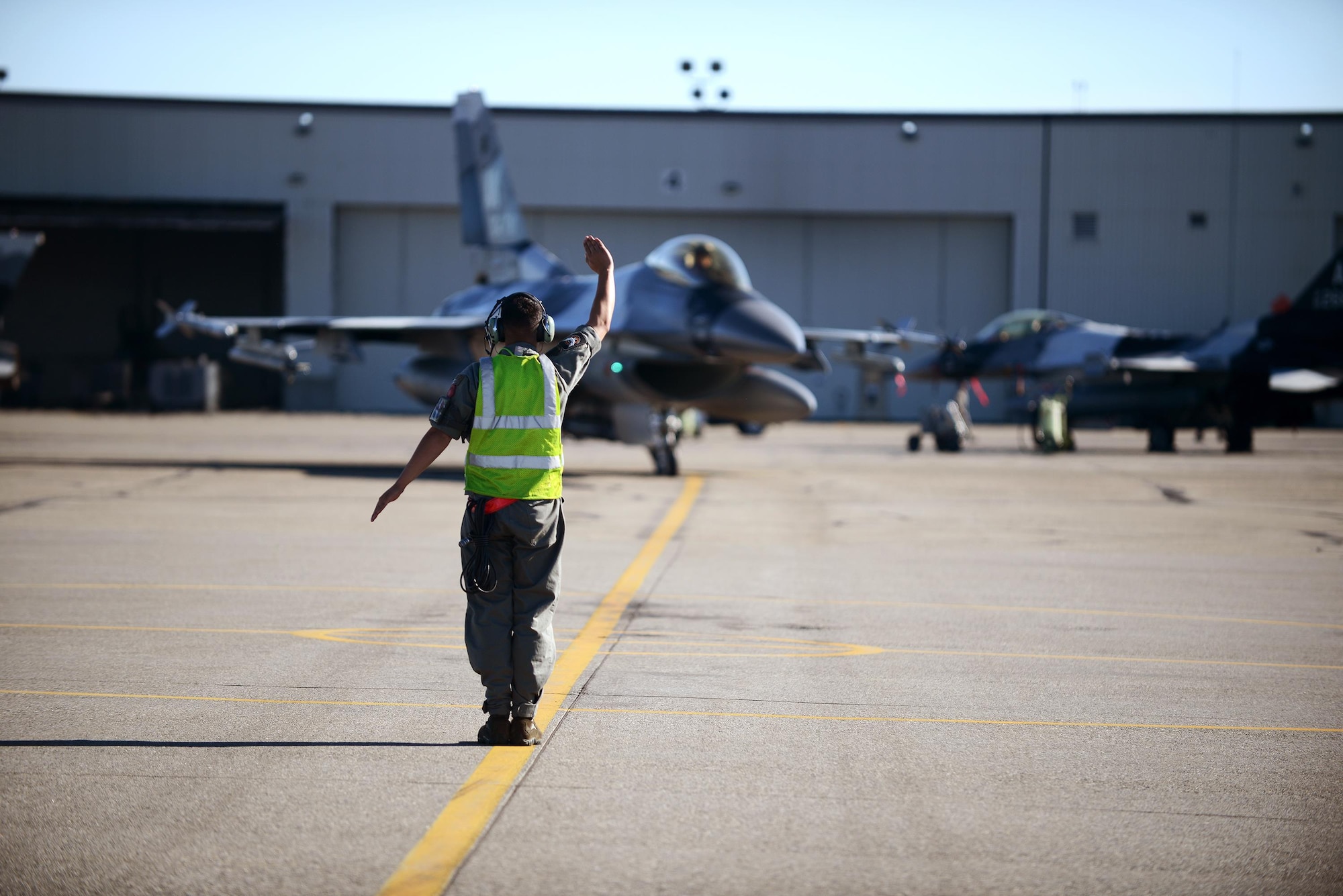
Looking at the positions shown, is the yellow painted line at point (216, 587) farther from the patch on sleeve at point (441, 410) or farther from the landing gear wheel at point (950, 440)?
the landing gear wheel at point (950, 440)

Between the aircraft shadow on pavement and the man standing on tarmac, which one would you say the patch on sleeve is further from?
the aircraft shadow on pavement

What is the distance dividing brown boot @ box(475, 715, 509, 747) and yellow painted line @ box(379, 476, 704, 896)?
4 centimetres

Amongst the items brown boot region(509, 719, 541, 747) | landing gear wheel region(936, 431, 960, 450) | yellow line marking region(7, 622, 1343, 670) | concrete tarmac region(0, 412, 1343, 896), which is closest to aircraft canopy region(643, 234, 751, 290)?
concrete tarmac region(0, 412, 1343, 896)

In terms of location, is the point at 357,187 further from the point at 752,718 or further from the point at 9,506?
the point at 752,718

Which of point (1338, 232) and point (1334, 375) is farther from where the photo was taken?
point (1338, 232)

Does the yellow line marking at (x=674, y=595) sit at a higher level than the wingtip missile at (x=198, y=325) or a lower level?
lower

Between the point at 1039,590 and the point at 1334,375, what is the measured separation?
22.0 m

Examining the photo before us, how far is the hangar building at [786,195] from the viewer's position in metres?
47.5

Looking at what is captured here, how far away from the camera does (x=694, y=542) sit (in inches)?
514

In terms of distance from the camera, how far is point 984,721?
605 cm

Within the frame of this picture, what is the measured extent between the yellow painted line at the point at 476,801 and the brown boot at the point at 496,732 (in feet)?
0.15

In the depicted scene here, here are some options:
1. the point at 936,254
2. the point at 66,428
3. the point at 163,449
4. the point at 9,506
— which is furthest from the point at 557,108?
the point at 9,506

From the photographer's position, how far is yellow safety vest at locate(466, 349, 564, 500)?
557cm

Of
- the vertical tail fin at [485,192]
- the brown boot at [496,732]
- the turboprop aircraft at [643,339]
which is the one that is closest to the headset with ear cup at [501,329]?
the brown boot at [496,732]
